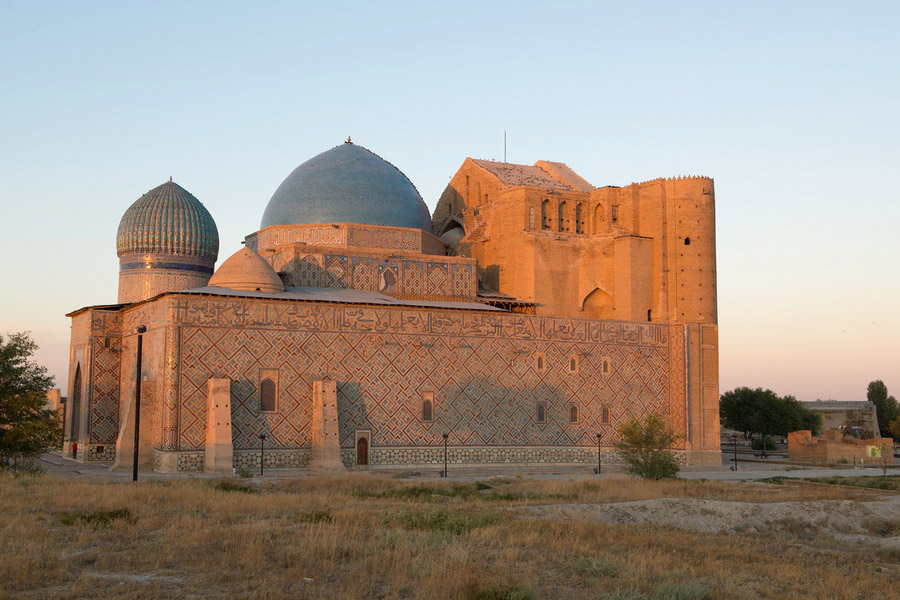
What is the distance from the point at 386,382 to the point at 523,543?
16667mm

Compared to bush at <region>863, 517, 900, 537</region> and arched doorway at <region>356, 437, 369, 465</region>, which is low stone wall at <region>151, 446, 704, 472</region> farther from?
bush at <region>863, 517, 900, 537</region>

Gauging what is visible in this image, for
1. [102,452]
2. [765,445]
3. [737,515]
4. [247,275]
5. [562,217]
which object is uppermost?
[562,217]

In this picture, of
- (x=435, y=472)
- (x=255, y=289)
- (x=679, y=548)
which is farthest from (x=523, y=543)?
(x=255, y=289)

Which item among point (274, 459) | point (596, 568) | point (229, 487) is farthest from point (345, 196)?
point (596, 568)

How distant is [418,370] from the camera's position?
92.8ft

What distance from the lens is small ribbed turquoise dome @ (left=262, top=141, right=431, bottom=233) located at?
3272 centimetres

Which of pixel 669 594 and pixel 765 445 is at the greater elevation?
pixel 669 594

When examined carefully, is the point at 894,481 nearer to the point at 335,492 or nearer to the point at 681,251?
the point at 681,251

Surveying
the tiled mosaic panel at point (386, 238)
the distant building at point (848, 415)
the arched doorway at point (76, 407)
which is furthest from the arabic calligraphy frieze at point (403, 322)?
the distant building at point (848, 415)

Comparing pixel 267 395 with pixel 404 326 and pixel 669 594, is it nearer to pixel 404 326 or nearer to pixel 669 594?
pixel 404 326

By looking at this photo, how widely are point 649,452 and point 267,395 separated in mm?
10630

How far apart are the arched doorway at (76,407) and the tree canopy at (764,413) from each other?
3749 cm

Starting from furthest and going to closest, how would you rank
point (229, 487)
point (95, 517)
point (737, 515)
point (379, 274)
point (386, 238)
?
point (386, 238) < point (379, 274) < point (229, 487) < point (737, 515) < point (95, 517)

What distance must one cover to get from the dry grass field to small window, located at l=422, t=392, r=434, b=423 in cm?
1069
